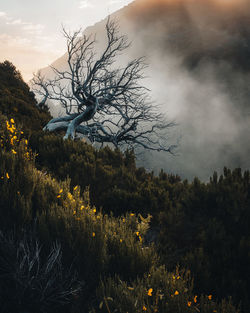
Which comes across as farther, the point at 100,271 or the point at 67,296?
the point at 100,271

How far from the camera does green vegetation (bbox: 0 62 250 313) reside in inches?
87.9

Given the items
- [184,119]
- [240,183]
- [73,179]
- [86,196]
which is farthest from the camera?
[184,119]

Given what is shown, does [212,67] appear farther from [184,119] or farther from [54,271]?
[54,271]

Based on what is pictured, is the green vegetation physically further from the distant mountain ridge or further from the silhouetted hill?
the distant mountain ridge

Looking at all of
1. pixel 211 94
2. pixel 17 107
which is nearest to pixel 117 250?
pixel 17 107

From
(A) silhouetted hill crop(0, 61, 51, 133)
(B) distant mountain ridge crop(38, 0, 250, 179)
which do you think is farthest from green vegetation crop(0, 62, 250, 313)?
(B) distant mountain ridge crop(38, 0, 250, 179)

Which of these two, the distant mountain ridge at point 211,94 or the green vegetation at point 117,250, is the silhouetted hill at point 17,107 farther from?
the distant mountain ridge at point 211,94

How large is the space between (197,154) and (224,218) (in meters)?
113

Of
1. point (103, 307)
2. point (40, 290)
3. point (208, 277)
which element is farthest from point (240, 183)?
point (40, 290)

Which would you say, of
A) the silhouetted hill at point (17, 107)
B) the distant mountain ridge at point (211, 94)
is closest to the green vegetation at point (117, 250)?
the silhouetted hill at point (17, 107)

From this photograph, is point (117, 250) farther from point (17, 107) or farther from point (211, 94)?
point (211, 94)

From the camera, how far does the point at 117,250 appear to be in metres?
2.80

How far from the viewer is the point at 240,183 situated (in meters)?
3.90

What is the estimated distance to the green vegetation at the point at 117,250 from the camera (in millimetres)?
2232
